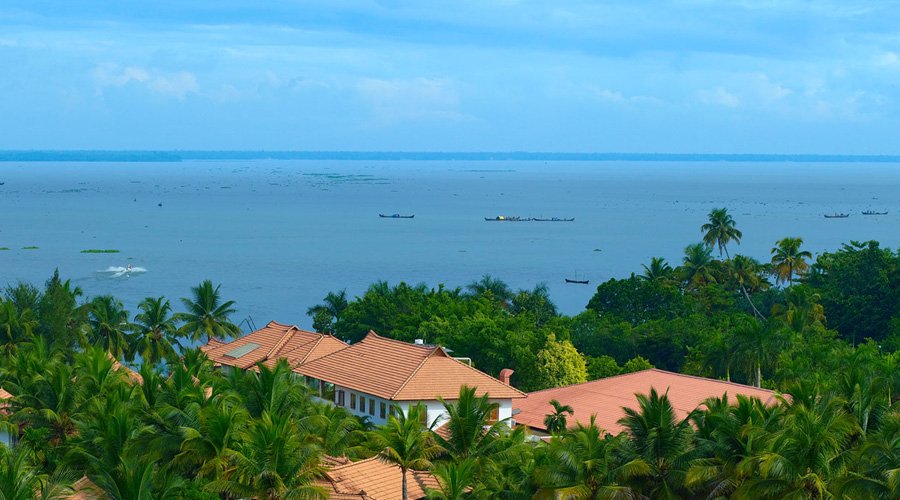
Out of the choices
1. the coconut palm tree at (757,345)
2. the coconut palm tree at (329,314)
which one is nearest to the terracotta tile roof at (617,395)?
the coconut palm tree at (757,345)

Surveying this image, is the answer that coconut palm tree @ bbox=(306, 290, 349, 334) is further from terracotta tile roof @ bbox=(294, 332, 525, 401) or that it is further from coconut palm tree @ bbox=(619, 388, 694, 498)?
coconut palm tree @ bbox=(619, 388, 694, 498)

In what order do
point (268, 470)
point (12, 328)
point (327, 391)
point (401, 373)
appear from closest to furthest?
point (268, 470) < point (401, 373) < point (327, 391) < point (12, 328)

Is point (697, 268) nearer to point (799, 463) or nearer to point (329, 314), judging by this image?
point (329, 314)

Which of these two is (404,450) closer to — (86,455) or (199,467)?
(199,467)

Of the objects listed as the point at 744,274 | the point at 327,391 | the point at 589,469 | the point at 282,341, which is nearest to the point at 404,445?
the point at 589,469

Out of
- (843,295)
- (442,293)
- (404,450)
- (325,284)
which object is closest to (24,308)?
(442,293)

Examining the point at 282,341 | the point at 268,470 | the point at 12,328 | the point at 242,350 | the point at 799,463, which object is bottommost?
the point at 242,350

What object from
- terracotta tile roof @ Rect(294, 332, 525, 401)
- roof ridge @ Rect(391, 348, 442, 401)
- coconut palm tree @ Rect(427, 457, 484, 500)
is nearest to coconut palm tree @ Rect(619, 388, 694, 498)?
coconut palm tree @ Rect(427, 457, 484, 500)
